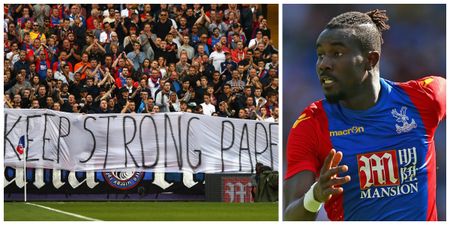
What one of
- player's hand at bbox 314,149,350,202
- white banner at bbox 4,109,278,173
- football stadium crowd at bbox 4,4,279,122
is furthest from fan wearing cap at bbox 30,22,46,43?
player's hand at bbox 314,149,350,202

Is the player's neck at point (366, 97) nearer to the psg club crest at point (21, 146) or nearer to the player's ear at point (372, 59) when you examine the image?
the player's ear at point (372, 59)

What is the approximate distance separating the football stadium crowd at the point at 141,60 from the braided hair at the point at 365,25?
42.8 ft

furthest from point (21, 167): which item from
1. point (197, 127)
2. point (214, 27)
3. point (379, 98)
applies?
point (379, 98)

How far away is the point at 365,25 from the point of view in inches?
225

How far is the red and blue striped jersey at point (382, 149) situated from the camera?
228 inches

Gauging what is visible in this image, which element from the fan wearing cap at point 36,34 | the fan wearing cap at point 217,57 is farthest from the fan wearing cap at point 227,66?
the fan wearing cap at point 36,34

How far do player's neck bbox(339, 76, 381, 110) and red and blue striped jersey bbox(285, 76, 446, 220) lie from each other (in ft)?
0.12

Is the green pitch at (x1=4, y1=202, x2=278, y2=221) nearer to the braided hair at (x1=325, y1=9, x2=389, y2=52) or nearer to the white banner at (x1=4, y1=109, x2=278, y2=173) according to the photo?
the white banner at (x1=4, y1=109, x2=278, y2=173)

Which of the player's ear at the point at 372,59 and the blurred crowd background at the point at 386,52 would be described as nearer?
the player's ear at the point at 372,59

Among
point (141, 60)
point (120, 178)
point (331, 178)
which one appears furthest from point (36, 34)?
point (331, 178)

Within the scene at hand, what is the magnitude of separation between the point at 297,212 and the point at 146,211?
1068 centimetres

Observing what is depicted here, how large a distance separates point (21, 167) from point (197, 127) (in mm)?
3681

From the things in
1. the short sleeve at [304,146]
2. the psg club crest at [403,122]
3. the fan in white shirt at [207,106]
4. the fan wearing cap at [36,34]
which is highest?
the fan wearing cap at [36,34]

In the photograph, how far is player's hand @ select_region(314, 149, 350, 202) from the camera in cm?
505
